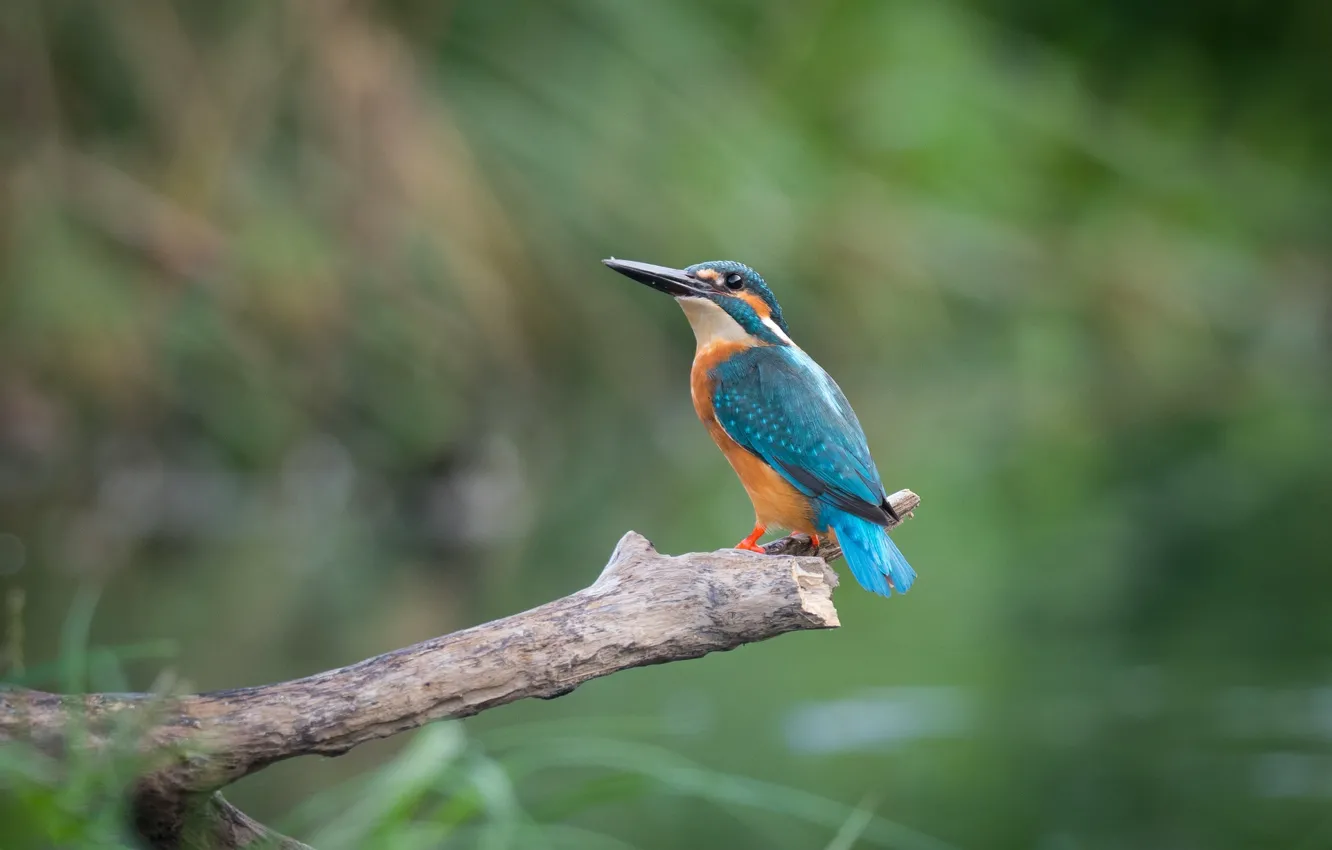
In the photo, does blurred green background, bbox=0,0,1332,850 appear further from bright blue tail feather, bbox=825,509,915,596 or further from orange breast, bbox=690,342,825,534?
orange breast, bbox=690,342,825,534

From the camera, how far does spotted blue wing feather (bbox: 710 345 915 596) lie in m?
3.10

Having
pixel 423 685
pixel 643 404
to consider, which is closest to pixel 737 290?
pixel 423 685

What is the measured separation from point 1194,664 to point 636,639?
539cm

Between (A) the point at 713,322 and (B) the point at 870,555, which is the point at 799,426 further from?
(A) the point at 713,322

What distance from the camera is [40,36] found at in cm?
1277

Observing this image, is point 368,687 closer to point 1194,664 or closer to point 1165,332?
point 1194,664

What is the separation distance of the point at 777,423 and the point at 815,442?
0.11 m

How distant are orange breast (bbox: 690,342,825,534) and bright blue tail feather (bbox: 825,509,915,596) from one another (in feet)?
0.37

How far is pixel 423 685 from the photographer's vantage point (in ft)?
8.04

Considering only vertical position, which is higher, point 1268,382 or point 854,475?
point 1268,382

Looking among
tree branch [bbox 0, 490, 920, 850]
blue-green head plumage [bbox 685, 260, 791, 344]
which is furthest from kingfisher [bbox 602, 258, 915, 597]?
tree branch [bbox 0, 490, 920, 850]

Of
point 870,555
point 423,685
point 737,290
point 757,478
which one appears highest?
point 737,290

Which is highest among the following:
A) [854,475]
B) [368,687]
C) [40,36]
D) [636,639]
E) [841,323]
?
[841,323]

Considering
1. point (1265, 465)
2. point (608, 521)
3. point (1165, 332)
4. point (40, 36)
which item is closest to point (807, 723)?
point (608, 521)
